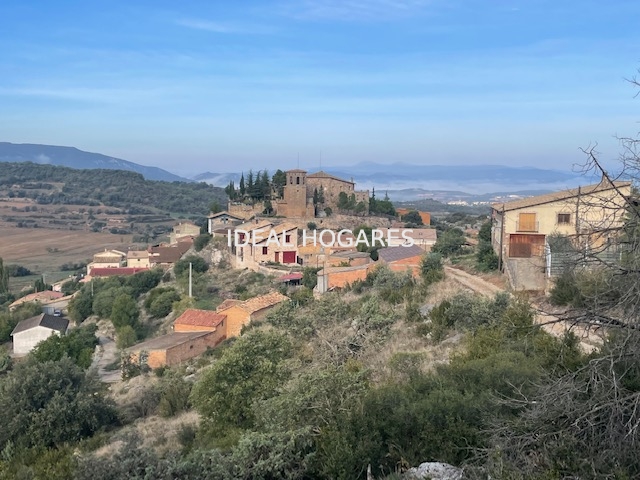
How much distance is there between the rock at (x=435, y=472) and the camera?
5312 mm

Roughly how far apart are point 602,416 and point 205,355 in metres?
20.7

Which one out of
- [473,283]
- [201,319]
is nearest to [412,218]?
[201,319]

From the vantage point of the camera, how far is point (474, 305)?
44.1ft

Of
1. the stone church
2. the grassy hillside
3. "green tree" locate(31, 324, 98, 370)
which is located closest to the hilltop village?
"green tree" locate(31, 324, 98, 370)

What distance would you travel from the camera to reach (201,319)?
26.4 metres

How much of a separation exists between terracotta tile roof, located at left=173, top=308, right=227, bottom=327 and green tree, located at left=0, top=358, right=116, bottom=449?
34.4ft

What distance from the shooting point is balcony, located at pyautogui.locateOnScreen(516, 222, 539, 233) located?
64.7 ft

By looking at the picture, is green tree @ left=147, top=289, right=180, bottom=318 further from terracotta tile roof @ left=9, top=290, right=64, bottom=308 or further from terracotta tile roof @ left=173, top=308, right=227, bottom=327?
terracotta tile roof @ left=9, top=290, right=64, bottom=308

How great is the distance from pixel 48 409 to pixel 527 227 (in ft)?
49.0

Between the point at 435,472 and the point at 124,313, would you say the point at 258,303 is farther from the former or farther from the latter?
the point at 435,472

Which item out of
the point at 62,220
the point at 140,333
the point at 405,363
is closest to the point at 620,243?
the point at 405,363

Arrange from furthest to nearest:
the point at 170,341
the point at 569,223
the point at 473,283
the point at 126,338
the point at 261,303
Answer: the point at 126,338 < the point at 261,303 < the point at 170,341 < the point at 569,223 < the point at 473,283

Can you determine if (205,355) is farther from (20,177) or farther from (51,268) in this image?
(20,177)

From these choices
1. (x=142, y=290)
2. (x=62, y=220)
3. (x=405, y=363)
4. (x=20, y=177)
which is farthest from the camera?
(x=20, y=177)
